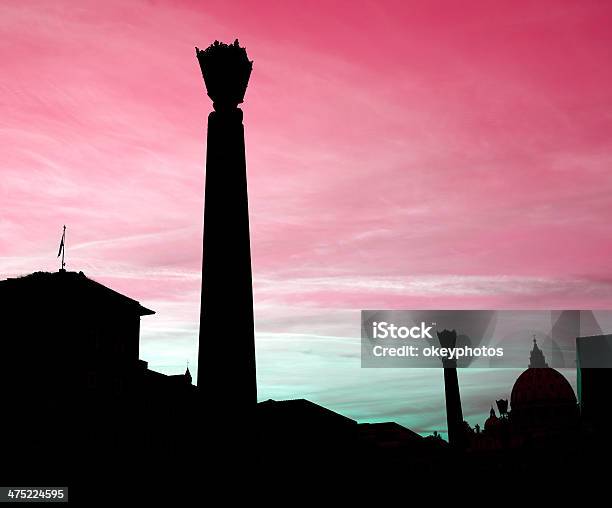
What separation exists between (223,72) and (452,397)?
51.1 meters

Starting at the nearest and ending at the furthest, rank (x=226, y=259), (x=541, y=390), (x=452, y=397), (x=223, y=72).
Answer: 1. (x=226, y=259)
2. (x=223, y=72)
3. (x=452, y=397)
4. (x=541, y=390)

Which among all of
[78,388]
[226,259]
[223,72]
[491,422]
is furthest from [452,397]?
[223,72]

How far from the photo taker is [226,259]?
19547 millimetres

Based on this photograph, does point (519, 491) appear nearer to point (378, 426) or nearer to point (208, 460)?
point (378, 426)

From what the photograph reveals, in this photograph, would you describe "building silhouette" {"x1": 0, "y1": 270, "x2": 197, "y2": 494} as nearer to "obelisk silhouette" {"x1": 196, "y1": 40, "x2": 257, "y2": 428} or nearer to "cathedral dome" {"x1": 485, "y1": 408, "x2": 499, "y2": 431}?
"obelisk silhouette" {"x1": 196, "y1": 40, "x2": 257, "y2": 428}

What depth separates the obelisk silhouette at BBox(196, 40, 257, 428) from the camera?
746 inches

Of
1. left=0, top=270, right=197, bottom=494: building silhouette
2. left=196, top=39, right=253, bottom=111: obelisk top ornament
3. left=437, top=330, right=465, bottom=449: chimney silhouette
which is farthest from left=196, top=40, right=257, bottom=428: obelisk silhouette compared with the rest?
left=437, top=330, right=465, bottom=449: chimney silhouette

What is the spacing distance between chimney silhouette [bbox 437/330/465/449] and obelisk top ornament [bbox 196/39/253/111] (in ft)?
152

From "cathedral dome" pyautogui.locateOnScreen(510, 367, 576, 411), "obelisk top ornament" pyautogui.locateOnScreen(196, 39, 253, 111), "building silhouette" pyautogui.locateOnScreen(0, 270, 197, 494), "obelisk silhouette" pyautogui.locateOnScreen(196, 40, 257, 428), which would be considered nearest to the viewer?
"obelisk silhouette" pyautogui.locateOnScreen(196, 40, 257, 428)

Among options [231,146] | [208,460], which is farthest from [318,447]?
[231,146]

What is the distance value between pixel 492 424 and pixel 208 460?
82.3 metres

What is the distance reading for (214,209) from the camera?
19.9m

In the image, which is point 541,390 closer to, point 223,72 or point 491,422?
point 491,422

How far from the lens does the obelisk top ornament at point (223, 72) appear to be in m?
20.5
